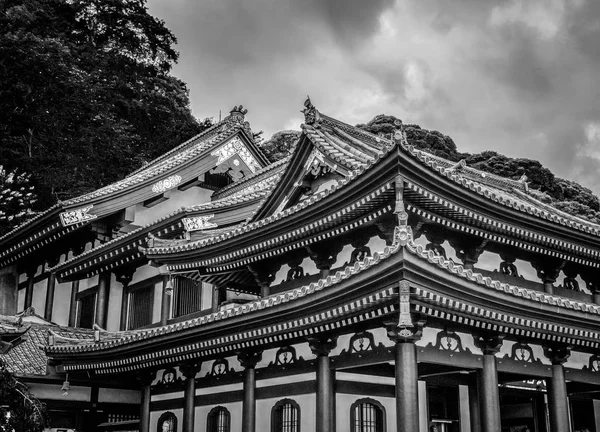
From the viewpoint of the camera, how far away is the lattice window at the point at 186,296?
18578 millimetres

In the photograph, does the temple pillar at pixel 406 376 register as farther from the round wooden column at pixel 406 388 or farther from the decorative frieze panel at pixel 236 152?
the decorative frieze panel at pixel 236 152

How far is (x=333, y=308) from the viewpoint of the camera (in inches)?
416

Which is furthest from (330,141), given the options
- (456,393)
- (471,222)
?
(456,393)

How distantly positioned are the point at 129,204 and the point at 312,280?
849cm

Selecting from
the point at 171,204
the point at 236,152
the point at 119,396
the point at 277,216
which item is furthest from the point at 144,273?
the point at 277,216

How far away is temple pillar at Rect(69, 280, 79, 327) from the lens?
2137 centimetres

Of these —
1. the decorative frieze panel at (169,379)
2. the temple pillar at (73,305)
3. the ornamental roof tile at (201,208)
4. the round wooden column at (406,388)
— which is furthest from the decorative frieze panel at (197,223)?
the round wooden column at (406,388)

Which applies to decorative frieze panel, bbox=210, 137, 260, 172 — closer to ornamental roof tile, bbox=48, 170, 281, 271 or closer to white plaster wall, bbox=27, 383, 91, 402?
ornamental roof tile, bbox=48, 170, 281, 271

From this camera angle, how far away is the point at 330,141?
1525 centimetres

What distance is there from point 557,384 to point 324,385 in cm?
477

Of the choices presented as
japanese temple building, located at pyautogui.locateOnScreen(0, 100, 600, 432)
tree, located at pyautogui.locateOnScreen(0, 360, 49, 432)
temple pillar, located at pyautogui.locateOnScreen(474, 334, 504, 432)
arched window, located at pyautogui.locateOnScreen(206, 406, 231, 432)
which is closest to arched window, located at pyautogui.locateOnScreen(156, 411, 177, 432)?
japanese temple building, located at pyautogui.locateOnScreen(0, 100, 600, 432)

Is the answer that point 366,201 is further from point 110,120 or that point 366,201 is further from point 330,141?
point 110,120

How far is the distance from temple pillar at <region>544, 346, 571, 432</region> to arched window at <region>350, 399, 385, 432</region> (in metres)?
3.33

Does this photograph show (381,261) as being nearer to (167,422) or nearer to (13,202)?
(167,422)
